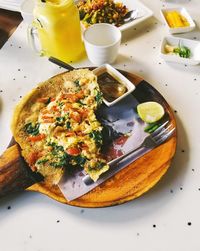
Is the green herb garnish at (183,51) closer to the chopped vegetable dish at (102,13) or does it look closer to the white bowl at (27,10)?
the chopped vegetable dish at (102,13)

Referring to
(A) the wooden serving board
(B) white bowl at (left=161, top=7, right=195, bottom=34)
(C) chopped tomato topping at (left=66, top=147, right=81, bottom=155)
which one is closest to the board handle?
(A) the wooden serving board

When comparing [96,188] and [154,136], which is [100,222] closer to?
[96,188]

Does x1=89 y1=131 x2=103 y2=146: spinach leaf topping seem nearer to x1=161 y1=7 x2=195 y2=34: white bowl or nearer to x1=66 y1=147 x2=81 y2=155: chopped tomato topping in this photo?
x1=66 y1=147 x2=81 y2=155: chopped tomato topping

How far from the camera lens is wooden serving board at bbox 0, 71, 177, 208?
0.84m

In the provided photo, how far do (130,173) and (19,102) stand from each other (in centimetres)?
56

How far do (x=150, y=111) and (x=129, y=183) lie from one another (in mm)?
288

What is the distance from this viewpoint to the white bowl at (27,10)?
1398 mm

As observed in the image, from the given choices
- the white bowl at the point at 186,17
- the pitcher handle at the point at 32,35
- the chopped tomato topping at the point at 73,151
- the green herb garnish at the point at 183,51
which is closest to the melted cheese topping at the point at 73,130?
the chopped tomato topping at the point at 73,151

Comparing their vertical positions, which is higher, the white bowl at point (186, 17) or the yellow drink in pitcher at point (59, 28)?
the yellow drink in pitcher at point (59, 28)

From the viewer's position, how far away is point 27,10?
1.42m

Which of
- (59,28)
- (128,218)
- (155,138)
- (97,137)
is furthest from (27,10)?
(128,218)

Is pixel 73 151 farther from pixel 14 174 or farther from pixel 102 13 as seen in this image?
pixel 102 13

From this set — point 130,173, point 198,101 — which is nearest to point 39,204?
point 130,173

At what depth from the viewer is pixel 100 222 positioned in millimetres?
841
